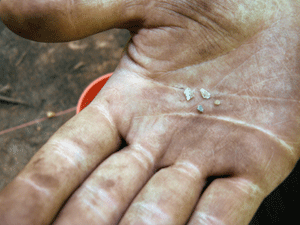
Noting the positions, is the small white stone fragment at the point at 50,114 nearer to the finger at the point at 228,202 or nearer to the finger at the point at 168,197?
the finger at the point at 168,197

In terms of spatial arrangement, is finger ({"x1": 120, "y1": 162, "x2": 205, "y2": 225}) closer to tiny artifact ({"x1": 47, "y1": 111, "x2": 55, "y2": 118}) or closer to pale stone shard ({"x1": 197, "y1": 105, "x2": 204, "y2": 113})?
pale stone shard ({"x1": 197, "y1": 105, "x2": 204, "y2": 113})

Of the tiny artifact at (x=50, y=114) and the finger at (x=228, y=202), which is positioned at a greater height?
the finger at (x=228, y=202)

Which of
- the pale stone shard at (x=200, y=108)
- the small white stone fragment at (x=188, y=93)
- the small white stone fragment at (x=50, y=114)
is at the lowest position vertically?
the small white stone fragment at (x=50, y=114)

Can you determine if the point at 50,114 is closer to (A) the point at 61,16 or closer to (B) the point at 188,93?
(A) the point at 61,16

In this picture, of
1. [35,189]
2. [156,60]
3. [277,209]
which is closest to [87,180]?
[35,189]

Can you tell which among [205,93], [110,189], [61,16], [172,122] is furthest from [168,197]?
[61,16]

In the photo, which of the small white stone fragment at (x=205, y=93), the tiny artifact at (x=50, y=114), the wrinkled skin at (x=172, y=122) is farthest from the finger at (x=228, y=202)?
the tiny artifact at (x=50, y=114)

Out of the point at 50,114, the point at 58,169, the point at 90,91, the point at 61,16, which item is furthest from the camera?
the point at 50,114

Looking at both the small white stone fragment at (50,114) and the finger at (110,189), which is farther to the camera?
the small white stone fragment at (50,114)
